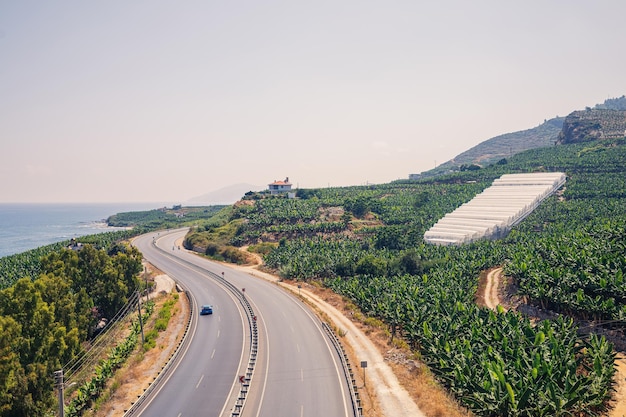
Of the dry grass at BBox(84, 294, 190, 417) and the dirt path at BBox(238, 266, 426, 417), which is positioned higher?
the dry grass at BBox(84, 294, 190, 417)

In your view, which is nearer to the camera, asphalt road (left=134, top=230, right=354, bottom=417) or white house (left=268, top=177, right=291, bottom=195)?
asphalt road (left=134, top=230, right=354, bottom=417)

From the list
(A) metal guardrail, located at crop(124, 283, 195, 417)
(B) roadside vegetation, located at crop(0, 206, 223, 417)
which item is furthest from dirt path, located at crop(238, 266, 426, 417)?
(B) roadside vegetation, located at crop(0, 206, 223, 417)

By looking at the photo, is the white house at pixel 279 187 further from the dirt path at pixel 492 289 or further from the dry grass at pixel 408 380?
the dry grass at pixel 408 380

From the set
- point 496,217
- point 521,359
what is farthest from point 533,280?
point 496,217

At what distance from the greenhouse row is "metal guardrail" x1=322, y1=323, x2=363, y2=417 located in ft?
199

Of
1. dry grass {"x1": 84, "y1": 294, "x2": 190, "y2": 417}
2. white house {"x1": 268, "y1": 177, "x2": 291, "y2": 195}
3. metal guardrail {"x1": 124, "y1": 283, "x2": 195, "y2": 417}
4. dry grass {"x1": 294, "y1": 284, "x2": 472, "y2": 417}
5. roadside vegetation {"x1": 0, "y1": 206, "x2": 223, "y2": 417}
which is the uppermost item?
white house {"x1": 268, "y1": 177, "x2": 291, "y2": 195}

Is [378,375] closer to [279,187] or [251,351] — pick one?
[251,351]

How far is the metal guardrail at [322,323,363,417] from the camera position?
1121 inches

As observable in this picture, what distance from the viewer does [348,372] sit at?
33.6m

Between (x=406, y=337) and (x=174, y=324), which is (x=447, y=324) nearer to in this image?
(x=406, y=337)

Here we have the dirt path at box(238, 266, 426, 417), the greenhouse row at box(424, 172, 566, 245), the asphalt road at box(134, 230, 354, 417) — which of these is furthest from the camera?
the greenhouse row at box(424, 172, 566, 245)

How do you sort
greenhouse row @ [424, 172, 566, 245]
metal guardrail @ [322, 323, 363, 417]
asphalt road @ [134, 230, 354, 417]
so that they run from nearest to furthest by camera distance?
metal guardrail @ [322, 323, 363, 417]
asphalt road @ [134, 230, 354, 417]
greenhouse row @ [424, 172, 566, 245]

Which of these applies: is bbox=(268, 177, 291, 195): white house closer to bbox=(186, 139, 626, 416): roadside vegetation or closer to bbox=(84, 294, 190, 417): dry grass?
bbox=(186, 139, 626, 416): roadside vegetation

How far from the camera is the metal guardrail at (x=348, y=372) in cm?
2848
